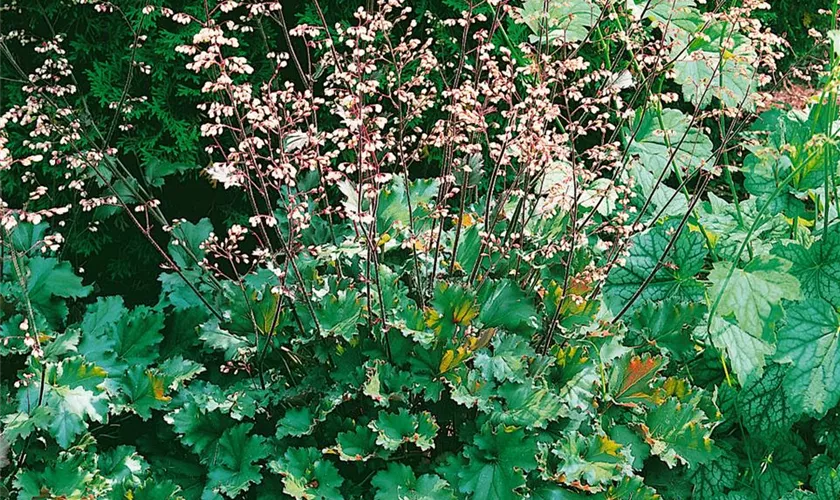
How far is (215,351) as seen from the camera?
3.01 metres

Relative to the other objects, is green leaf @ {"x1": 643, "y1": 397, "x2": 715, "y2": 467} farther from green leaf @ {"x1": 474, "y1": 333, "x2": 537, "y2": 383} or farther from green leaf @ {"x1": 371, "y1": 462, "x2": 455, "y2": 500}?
green leaf @ {"x1": 371, "y1": 462, "x2": 455, "y2": 500}

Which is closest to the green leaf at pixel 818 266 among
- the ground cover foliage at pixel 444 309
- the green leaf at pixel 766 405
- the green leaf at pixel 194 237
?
the ground cover foliage at pixel 444 309

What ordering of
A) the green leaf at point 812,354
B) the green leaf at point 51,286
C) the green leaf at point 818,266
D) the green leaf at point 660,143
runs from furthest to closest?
1. the green leaf at point 660,143
2. the green leaf at point 51,286
3. the green leaf at point 818,266
4. the green leaf at point 812,354

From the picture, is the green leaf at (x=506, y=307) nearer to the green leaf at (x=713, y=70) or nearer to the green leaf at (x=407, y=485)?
the green leaf at (x=407, y=485)

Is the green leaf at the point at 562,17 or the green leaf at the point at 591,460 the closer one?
the green leaf at the point at 591,460

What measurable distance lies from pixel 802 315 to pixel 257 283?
1811mm

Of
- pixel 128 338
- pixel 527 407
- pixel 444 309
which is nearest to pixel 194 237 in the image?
pixel 128 338

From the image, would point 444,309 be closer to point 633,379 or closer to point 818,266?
point 633,379

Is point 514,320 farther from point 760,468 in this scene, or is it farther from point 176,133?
point 176,133

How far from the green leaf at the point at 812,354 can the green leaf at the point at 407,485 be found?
3.71 ft

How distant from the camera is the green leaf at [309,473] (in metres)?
2.36

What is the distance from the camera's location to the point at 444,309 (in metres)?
2.56

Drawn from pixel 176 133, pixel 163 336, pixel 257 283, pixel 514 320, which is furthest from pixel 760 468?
pixel 176 133

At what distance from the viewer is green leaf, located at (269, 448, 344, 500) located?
93.0 inches
